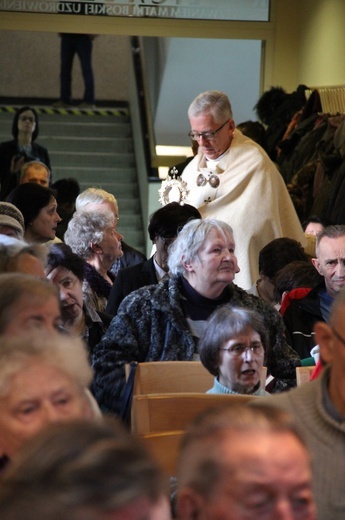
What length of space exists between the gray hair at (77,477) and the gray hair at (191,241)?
296 cm

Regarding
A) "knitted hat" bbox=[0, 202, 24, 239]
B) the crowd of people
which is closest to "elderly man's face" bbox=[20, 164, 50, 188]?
the crowd of people

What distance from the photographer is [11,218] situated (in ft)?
14.5

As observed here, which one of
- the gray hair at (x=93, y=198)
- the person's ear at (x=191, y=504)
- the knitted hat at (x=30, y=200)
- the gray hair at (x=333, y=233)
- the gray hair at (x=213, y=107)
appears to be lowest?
the gray hair at (x=93, y=198)

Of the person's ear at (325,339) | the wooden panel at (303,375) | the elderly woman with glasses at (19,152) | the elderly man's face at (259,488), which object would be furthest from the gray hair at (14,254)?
the elderly woman with glasses at (19,152)

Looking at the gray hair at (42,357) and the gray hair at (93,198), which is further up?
the gray hair at (42,357)

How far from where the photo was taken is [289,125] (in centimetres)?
959

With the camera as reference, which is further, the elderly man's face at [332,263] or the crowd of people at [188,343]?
the elderly man's face at [332,263]

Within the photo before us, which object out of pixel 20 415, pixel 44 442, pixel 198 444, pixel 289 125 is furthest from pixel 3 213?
pixel 289 125

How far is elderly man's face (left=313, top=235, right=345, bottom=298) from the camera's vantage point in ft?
15.7

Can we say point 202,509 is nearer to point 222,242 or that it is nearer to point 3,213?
point 222,242

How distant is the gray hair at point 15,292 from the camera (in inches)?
102

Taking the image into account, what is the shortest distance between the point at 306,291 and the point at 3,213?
126 cm

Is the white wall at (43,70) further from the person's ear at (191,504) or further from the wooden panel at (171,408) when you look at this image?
the person's ear at (191,504)

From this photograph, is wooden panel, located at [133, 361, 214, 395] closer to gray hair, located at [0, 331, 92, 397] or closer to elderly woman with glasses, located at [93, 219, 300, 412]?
elderly woman with glasses, located at [93, 219, 300, 412]
